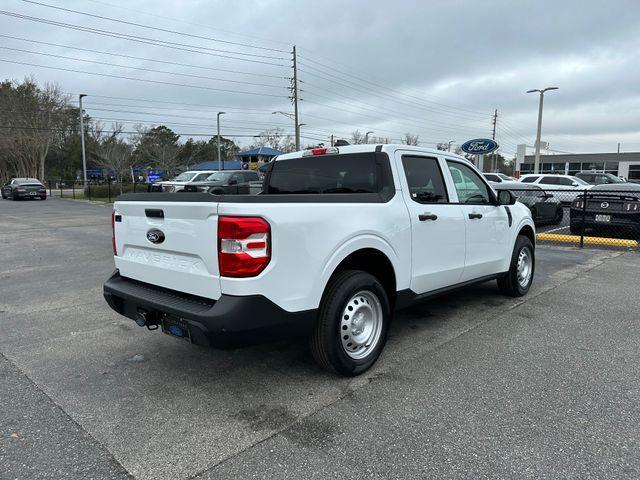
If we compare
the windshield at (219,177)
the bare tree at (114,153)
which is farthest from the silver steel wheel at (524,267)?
the bare tree at (114,153)

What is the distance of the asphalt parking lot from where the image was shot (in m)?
2.66

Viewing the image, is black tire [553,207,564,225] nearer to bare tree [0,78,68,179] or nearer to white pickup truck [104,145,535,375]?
white pickup truck [104,145,535,375]

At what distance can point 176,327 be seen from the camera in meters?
3.29

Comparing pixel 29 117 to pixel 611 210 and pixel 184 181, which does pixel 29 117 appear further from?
pixel 611 210

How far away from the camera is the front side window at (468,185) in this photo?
5.00 meters

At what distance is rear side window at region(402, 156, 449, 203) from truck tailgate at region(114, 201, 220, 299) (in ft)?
6.62

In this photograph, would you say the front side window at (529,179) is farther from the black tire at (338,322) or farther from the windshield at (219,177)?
the black tire at (338,322)

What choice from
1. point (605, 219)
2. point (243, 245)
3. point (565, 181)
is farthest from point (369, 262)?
point (565, 181)

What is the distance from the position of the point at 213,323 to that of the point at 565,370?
116 inches

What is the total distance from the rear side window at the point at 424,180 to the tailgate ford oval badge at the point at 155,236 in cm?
219

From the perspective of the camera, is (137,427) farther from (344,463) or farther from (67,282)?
(67,282)

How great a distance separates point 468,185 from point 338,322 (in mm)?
2606

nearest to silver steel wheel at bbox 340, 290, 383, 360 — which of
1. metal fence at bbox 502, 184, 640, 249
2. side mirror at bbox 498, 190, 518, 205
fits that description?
side mirror at bbox 498, 190, 518, 205

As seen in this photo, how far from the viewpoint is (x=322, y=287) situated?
132 inches
